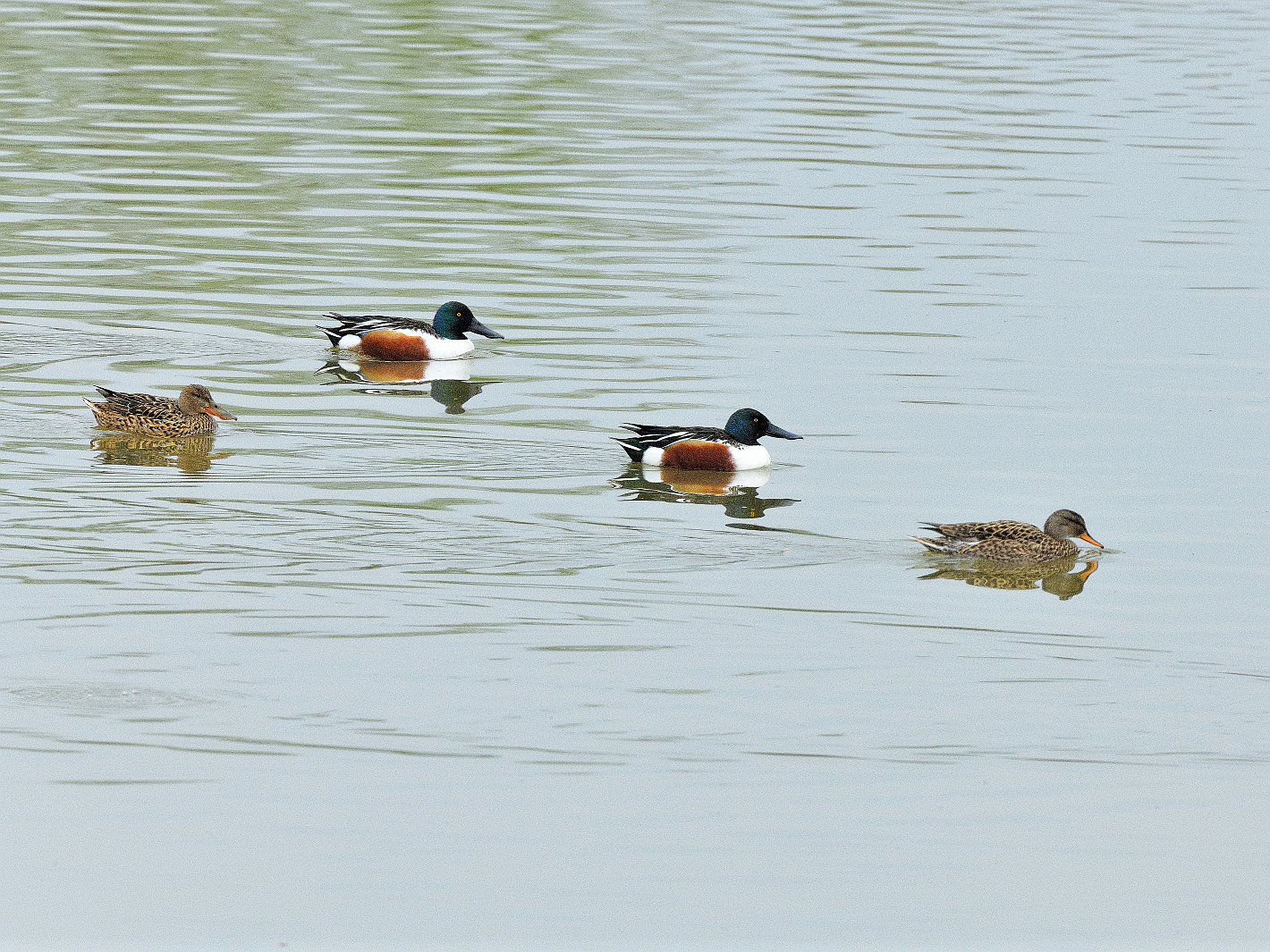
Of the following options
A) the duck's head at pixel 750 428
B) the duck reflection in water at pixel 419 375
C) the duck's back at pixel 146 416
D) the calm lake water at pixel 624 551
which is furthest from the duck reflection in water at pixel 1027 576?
the duck's back at pixel 146 416

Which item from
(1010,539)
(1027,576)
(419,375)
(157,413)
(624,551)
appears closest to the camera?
(624,551)

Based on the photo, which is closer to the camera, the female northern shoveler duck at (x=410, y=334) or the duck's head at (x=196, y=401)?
the duck's head at (x=196, y=401)

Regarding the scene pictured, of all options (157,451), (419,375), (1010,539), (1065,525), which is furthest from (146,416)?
(1065,525)

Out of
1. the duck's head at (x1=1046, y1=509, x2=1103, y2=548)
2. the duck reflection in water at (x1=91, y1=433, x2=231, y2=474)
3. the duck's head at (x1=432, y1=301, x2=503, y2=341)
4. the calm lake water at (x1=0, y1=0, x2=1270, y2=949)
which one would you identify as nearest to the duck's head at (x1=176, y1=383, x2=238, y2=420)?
the duck reflection in water at (x1=91, y1=433, x2=231, y2=474)

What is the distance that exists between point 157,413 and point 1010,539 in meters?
5.86

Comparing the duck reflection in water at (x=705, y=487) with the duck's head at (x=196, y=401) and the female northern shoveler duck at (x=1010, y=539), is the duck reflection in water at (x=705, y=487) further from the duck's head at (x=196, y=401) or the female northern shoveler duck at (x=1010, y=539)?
the duck's head at (x=196, y=401)

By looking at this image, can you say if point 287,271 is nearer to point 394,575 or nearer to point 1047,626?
point 394,575

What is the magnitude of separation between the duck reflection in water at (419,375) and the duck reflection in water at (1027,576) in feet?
17.1

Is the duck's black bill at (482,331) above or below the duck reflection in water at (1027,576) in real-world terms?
above

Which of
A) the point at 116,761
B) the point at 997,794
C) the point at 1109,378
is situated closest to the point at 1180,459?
the point at 1109,378

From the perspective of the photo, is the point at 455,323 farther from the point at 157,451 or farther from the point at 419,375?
the point at 157,451

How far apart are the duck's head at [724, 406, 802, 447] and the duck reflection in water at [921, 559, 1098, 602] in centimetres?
228

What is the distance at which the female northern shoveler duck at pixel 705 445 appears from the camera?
45.0ft

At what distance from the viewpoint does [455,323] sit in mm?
17344
